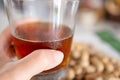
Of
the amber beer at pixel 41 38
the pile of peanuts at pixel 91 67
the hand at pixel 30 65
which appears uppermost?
the hand at pixel 30 65

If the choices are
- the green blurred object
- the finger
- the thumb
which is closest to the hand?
the thumb

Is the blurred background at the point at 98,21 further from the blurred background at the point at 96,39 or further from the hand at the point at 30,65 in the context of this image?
the hand at the point at 30,65

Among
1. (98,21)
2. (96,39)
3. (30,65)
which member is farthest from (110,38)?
(30,65)

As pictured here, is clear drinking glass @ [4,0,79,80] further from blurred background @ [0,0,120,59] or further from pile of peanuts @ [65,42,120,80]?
blurred background @ [0,0,120,59]

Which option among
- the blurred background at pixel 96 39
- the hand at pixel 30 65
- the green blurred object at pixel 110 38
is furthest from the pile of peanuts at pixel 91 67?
the green blurred object at pixel 110 38

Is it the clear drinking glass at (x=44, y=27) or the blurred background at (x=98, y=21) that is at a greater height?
the clear drinking glass at (x=44, y=27)

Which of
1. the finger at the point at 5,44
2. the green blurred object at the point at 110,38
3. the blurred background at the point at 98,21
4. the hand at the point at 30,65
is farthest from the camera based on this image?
the blurred background at the point at 98,21
